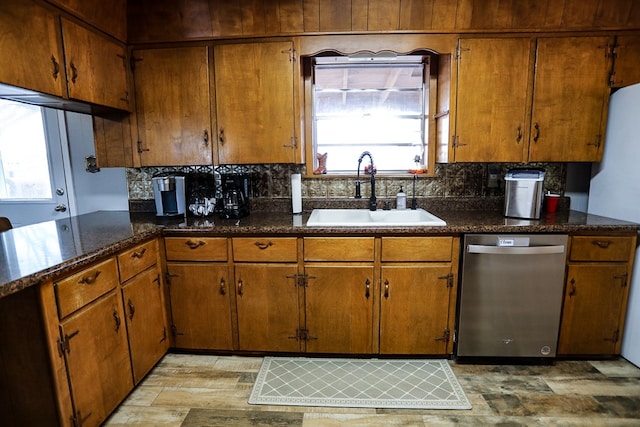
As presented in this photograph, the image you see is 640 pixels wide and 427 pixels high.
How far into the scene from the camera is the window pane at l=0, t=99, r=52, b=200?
2658mm

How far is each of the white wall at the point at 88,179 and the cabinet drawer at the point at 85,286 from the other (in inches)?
47.6

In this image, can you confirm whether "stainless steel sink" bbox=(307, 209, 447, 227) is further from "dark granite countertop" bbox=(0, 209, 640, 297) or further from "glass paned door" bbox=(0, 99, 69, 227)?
"glass paned door" bbox=(0, 99, 69, 227)

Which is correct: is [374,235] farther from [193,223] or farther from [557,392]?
[557,392]

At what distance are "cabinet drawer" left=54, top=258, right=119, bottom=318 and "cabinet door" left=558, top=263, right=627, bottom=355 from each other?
263 cm

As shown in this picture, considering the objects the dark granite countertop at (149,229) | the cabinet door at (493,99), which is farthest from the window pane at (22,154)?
the cabinet door at (493,99)

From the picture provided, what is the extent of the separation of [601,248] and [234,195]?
2372mm

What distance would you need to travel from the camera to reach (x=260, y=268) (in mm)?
2057

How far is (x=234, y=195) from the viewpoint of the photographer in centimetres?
230

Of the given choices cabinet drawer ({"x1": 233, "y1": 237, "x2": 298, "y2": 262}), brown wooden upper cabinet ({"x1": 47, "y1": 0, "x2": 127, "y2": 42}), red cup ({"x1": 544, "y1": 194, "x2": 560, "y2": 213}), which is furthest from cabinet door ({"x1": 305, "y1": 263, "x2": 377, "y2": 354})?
brown wooden upper cabinet ({"x1": 47, "y1": 0, "x2": 127, "y2": 42})

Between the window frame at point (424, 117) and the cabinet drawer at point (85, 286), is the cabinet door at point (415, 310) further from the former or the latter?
the cabinet drawer at point (85, 286)

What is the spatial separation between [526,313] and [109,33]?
3154 millimetres

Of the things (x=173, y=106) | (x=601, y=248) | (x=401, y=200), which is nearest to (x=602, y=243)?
(x=601, y=248)

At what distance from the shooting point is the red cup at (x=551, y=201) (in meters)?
2.29

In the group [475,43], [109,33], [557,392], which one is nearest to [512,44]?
[475,43]
